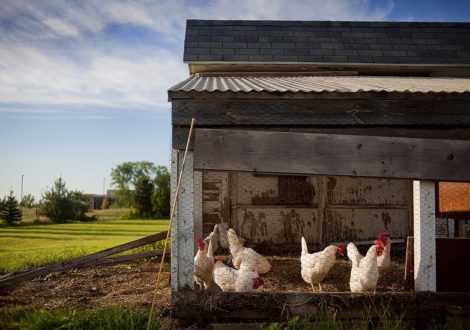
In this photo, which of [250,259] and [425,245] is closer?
[425,245]

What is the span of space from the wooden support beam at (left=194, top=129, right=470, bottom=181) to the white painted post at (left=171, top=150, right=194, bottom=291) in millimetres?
280

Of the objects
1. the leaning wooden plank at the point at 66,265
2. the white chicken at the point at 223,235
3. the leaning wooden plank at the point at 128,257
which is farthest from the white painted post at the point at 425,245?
the leaning wooden plank at the point at 128,257

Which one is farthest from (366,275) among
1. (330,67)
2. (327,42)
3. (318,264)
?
(327,42)

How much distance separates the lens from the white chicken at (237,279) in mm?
4422

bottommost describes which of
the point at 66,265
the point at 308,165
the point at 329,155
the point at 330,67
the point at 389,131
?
the point at 66,265

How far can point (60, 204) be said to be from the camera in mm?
18922

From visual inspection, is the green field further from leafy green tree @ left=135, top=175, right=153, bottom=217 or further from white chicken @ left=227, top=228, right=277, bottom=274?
leafy green tree @ left=135, top=175, right=153, bottom=217

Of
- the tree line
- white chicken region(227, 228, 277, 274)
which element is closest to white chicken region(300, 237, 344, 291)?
white chicken region(227, 228, 277, 274)

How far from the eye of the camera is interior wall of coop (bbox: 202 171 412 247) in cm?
866

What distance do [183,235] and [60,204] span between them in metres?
16.8

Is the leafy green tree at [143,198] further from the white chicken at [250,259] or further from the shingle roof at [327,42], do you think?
the white chicken at [250,259]

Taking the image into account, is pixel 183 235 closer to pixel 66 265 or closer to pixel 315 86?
pixel 315 86

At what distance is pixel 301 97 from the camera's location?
14.6 feet

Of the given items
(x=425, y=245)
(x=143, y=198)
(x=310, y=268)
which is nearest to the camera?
(x=425, y=245)
